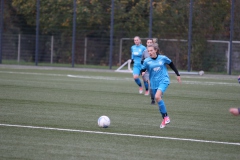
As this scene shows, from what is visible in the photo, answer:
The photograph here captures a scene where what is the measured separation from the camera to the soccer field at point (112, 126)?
809cm

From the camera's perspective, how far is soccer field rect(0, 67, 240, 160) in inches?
319

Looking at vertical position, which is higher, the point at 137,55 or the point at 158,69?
the point at 137,55

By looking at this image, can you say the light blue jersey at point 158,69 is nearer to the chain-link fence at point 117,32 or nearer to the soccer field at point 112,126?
the soccer field at point 112,126

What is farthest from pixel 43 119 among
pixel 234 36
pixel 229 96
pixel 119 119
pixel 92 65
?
pixel 92 65

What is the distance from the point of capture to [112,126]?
10.7 meters

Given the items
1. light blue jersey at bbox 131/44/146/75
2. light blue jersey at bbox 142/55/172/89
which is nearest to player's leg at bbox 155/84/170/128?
light blue jersey at bbox 142/55/172/89

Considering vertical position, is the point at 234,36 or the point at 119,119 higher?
the point at 234,36

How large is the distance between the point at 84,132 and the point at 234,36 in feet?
75.8

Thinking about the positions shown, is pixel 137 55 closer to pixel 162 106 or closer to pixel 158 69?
pixel 158 69

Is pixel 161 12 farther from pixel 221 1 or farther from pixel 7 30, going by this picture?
pixel 7 30

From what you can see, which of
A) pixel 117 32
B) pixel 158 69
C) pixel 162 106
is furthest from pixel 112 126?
pixel 117 32

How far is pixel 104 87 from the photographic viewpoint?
2027 centimetres

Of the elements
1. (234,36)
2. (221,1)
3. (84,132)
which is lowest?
(84,132)

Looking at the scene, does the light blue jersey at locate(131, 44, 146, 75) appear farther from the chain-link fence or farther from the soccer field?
the chain-link fence
